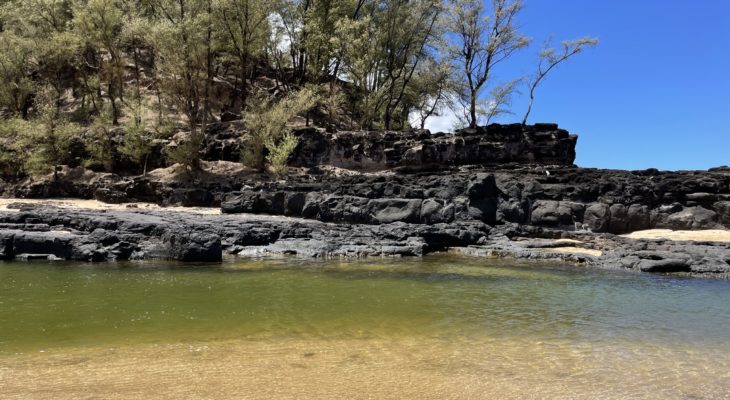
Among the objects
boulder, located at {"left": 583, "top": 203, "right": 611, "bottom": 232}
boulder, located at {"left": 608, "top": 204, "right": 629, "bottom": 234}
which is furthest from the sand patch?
boulder, located at {"left": 583, "top": 203, "right": 611, "bottom": 232}

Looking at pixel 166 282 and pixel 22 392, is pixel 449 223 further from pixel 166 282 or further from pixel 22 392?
pixel 22 392

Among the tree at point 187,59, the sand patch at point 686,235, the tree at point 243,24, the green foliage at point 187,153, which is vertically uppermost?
the tree at point 243,24

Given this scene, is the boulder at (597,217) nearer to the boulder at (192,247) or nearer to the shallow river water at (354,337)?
the shallow river water at (354,337)

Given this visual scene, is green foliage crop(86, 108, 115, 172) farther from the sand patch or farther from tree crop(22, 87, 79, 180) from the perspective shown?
the sand patch

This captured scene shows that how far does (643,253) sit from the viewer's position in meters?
17.1

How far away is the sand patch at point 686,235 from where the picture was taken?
21828 millimetres

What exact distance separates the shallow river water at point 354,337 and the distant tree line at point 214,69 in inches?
881

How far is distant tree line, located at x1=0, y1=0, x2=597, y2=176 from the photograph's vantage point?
3341 centimetres

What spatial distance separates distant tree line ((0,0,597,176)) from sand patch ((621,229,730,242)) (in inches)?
762

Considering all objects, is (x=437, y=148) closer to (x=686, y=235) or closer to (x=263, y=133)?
(x=263, y=133)

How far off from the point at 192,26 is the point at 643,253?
30.3 m

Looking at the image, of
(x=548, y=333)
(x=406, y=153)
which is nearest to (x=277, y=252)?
(x=548, y=333)

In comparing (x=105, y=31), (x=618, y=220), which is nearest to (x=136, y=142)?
(x=105, y=31)

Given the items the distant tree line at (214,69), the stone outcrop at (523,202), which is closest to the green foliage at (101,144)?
the distant tree line at (214,69)
